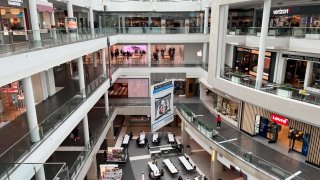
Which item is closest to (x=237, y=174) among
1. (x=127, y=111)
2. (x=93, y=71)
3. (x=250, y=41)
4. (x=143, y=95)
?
(x=250, y=41)

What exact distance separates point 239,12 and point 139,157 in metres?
16.6

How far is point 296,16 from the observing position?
1903cm

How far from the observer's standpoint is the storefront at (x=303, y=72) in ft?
54.3

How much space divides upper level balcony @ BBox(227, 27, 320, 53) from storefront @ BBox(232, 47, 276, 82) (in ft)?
8.02

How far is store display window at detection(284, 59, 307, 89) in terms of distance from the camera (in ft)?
59.6

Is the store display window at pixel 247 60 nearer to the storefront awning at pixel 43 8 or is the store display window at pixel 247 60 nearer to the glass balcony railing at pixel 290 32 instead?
the glass balcony railing at pixel 290 32

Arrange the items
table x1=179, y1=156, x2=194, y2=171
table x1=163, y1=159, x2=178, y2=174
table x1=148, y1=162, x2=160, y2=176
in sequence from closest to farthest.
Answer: table x1=148, y1=162, x2=160, y2=176 → table x1=163, y1=159, x2=178, y2=174 → table x1=179, y1=156, x2=194, y2=171

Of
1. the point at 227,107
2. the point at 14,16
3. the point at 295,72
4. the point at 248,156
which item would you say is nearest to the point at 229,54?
the point at 227,107

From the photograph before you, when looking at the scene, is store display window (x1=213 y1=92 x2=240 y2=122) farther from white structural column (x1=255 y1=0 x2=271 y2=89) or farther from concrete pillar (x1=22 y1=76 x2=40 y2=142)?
concrete pillar (x1=22 y1=76 x2=40 y2=142)

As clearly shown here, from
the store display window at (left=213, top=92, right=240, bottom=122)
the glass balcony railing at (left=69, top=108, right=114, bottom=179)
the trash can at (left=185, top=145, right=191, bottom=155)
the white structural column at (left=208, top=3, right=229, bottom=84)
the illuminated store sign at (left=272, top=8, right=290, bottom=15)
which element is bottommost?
the trash can at (left=185, top=145, right=191, bottom=155)

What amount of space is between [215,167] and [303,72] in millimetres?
8945

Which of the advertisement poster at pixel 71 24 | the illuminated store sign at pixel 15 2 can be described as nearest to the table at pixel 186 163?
the advertisement poster at pixel 71 24

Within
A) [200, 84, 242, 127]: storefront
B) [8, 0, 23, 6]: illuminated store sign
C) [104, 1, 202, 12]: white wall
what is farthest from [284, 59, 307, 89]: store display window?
[8, 0, 23, 6]: illuminated store sign

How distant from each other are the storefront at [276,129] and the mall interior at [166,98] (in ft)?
0.24
